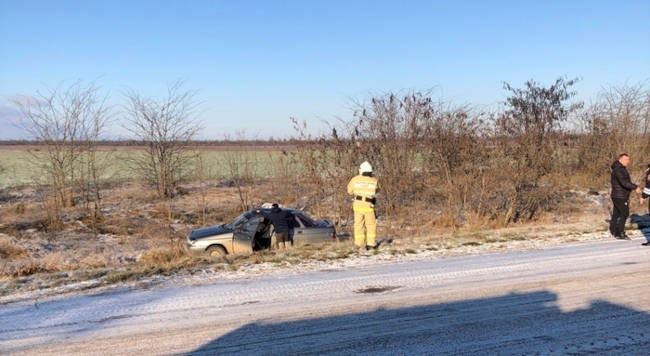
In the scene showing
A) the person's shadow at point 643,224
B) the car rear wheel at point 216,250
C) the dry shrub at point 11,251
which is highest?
the person's shadow at point 643,224

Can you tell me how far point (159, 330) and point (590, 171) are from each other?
23.8 meters

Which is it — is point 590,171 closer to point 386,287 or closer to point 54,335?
point 386,287

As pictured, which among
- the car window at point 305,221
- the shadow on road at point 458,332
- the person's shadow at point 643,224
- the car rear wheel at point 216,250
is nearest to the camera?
the shadow on road at point 458,332

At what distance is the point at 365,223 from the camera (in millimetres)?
10602

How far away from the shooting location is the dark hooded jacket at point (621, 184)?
37.8 feet

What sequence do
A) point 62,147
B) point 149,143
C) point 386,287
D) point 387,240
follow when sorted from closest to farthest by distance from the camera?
point 386,287 < point 387,240 < point 62,147 < point 149,143

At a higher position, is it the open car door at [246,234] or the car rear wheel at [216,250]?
the open car door at [246,234]

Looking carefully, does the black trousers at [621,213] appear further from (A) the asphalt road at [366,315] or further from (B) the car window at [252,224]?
(B) the car window at [252,224]

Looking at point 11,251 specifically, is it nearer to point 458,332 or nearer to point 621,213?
point 458,332

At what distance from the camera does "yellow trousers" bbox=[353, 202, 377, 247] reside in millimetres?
10492

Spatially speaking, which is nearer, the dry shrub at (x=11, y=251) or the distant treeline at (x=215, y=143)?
the dry shrub at (x=11, y=251)

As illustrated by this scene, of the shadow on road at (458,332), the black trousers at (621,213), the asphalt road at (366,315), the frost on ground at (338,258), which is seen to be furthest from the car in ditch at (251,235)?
the shadow on road at (458,332)

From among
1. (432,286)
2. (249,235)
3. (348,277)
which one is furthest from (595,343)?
(249,235)

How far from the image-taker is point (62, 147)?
73.2ft
